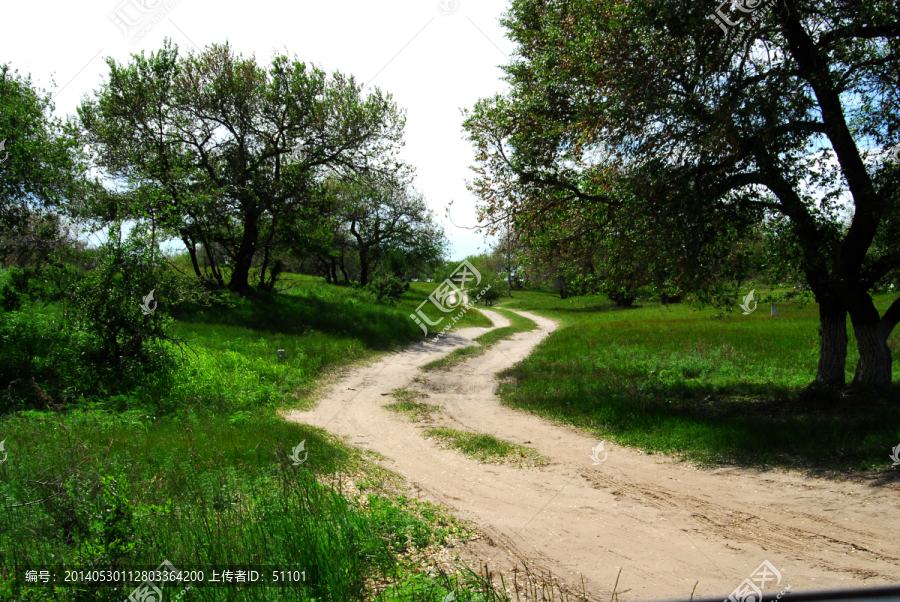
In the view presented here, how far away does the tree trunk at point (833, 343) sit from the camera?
1150 centimetres

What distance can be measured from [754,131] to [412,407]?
9452mm

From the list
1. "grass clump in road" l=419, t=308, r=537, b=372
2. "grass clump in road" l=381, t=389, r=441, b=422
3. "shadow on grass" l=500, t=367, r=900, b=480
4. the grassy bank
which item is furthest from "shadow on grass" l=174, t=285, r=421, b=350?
"shadow on grass" l=500, t=367, r=900, b=480

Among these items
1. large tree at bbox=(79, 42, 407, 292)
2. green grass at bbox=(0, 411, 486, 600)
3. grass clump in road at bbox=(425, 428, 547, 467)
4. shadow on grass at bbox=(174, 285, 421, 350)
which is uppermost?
large tree at bbox=(79, 42, 407, 292)

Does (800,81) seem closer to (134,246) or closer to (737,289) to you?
(737,289)

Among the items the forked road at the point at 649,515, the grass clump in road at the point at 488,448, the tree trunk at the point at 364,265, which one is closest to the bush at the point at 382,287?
the tree trunk at the point at 364,265

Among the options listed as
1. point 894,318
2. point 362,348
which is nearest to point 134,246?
point 362,348

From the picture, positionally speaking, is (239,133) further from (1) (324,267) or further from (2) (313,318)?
(1) (324,267)

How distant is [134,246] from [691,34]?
A: 42.2 feet

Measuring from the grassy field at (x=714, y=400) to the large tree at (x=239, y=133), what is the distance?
14258 mm

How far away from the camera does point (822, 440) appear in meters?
8.76

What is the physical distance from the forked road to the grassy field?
0.70 m

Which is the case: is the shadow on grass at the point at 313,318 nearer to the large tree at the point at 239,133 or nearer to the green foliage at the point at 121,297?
the large tree at the point at 239,133

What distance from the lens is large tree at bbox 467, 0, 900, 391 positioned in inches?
394

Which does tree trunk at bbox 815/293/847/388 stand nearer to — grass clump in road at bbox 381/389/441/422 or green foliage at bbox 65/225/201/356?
grass clump in road at bbox 381/389/441/422
